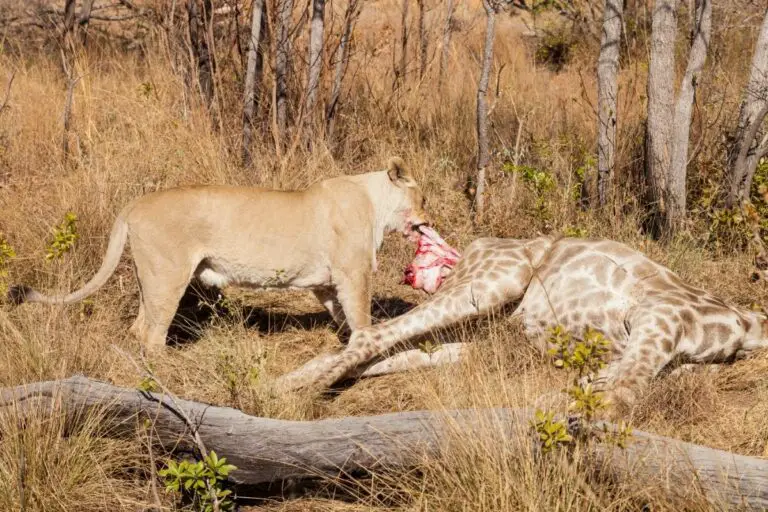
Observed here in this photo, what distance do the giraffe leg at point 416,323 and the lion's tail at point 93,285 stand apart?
4.35 ft

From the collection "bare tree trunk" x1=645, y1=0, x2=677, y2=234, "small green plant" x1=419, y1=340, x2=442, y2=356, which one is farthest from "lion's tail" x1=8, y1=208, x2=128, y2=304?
"bare tree trunk" x1=645, y1=0, x2=677, y2=234

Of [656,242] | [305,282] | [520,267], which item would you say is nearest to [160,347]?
[305,282]

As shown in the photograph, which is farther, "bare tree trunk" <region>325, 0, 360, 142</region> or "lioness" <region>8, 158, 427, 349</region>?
"bare tree trunk" <region>325, 0, 360, 142</region>

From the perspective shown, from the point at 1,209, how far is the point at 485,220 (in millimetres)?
3748

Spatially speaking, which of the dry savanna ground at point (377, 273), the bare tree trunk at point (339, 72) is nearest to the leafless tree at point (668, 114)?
the dry savanna ground at point (377, 273)

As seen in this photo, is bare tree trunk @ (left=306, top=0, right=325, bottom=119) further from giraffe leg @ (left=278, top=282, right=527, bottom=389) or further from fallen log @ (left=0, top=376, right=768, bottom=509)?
fallen log @ (left=0, top=376, right=768, bottom=509)

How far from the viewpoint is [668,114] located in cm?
730

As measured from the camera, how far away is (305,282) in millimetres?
5938

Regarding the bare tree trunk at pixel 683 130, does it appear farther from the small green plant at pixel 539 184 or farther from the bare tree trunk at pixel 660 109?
the small green plant at pixel 539 184

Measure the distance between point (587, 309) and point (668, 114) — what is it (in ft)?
7.97

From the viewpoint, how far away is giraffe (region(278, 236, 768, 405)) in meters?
5.15

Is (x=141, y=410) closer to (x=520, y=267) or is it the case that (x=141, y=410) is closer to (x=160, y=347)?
(x=160, y=347)

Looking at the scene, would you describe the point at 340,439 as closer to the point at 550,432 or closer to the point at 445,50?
the point at 550,432

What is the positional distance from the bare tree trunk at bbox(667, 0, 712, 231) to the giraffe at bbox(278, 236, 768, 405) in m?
1.60
